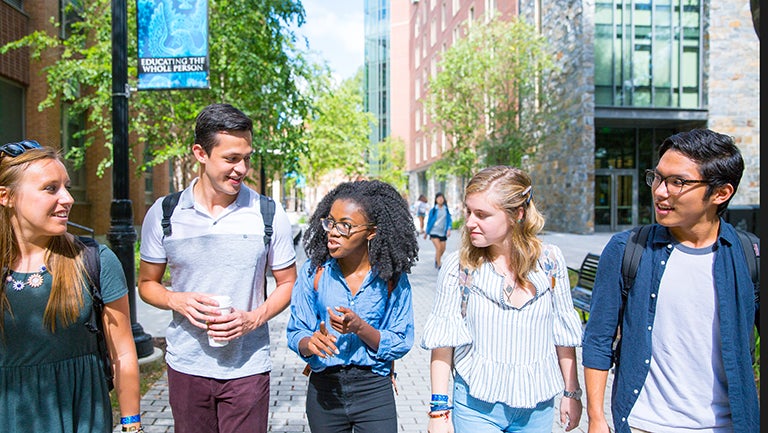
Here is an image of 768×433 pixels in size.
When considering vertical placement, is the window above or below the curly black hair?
above

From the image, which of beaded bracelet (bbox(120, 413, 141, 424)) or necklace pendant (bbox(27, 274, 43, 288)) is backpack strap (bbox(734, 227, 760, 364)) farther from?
necklace pendant (bbox(27, 274, 43, 288))

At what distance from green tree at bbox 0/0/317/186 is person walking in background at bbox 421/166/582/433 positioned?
28.0 feet

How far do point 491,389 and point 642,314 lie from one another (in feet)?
2.27

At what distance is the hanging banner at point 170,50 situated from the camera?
21.6ft

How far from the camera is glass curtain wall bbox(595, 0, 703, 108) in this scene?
2475 cm

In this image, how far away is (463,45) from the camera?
24938 millimetres

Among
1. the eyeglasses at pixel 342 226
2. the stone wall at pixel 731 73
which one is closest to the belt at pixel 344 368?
the eyeglasses at pixel 342 226

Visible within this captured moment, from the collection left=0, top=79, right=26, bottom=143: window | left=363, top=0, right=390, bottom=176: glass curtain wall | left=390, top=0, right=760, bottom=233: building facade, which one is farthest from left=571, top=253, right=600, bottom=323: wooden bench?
left=363, top=0, right=390, bottom=176: glass curtain wall

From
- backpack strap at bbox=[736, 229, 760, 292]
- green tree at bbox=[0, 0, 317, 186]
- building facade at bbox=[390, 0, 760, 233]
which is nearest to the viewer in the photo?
backpack strap at bbox=[736, 229, 760, 292]

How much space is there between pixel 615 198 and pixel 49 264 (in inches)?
1089

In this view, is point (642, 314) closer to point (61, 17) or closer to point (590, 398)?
point (590, 398)

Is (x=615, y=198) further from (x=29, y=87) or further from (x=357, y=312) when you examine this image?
(x=357, y=312)

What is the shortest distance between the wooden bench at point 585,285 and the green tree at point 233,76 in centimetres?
608

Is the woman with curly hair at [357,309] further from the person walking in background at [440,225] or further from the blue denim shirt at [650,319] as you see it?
the person walking in background at [440,225]
